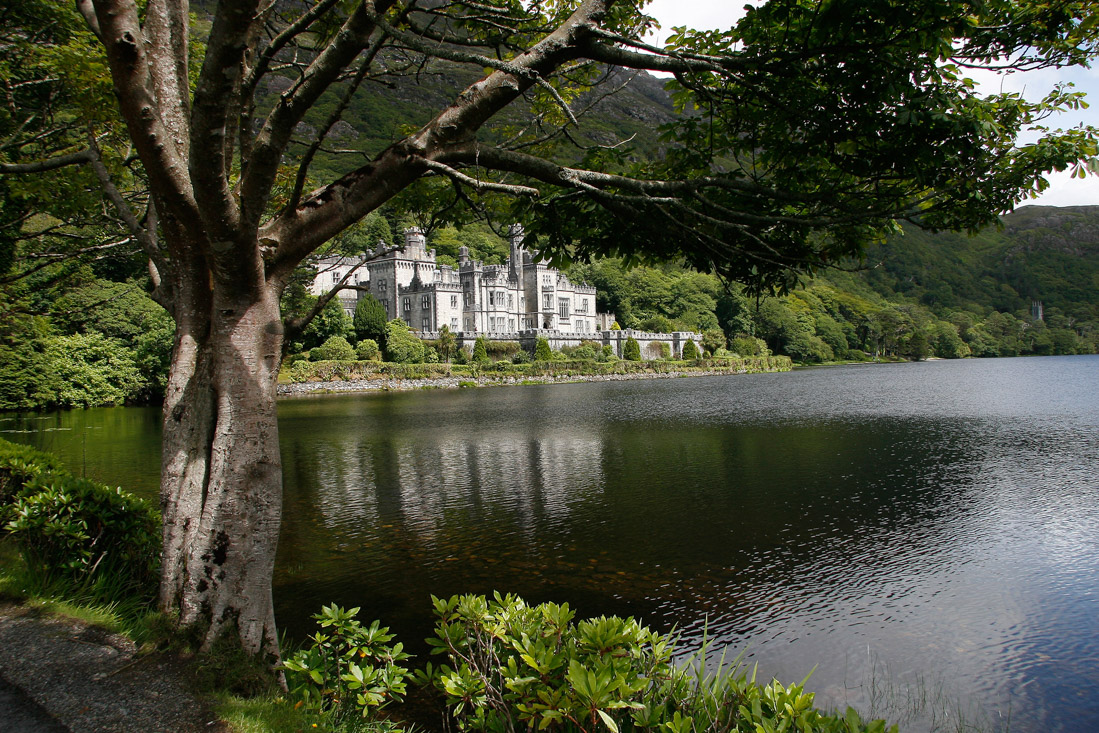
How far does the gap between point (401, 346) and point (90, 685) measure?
57.4 metres

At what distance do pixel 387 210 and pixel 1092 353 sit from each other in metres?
155

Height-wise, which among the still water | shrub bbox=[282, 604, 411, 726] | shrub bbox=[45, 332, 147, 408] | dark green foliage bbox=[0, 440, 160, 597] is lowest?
the still water

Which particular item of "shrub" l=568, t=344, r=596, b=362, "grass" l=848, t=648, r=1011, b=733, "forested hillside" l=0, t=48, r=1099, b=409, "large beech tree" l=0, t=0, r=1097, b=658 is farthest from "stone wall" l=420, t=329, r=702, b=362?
"large beech tree" l=0, t=0, r=1097, b=658

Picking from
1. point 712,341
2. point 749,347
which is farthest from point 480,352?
point 749,347

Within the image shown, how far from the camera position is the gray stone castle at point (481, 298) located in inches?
3214

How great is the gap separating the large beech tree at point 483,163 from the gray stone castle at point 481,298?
7027cm

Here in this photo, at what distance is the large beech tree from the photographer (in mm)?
3852

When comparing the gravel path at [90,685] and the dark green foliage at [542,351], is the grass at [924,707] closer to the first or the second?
the gravel path at [90,685]

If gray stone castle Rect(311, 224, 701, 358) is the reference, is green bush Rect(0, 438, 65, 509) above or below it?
below

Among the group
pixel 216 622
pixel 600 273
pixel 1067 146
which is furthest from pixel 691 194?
pixel 600 273

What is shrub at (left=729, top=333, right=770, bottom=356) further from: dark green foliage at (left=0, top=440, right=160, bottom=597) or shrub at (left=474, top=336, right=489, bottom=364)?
dark green foliage at (left=0, top=440, right=160, bottom=597)

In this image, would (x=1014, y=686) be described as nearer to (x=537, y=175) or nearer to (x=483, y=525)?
(x=537, y=175)

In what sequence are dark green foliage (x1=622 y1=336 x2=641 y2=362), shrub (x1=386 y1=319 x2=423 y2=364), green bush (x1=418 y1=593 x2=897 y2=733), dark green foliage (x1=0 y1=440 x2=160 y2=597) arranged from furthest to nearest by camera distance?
dark green foliage (x1=622 y1=336 x2=641 y2=362) → shrub (x1=386 y1=319 x2=423 y2=364) → dark green foliage (x1=0 y1=440 x2=160 y2=597) → green bush (x1=418 y1=593 x2=897 y2=733)

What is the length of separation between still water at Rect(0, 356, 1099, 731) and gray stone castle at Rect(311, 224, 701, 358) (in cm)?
5678
